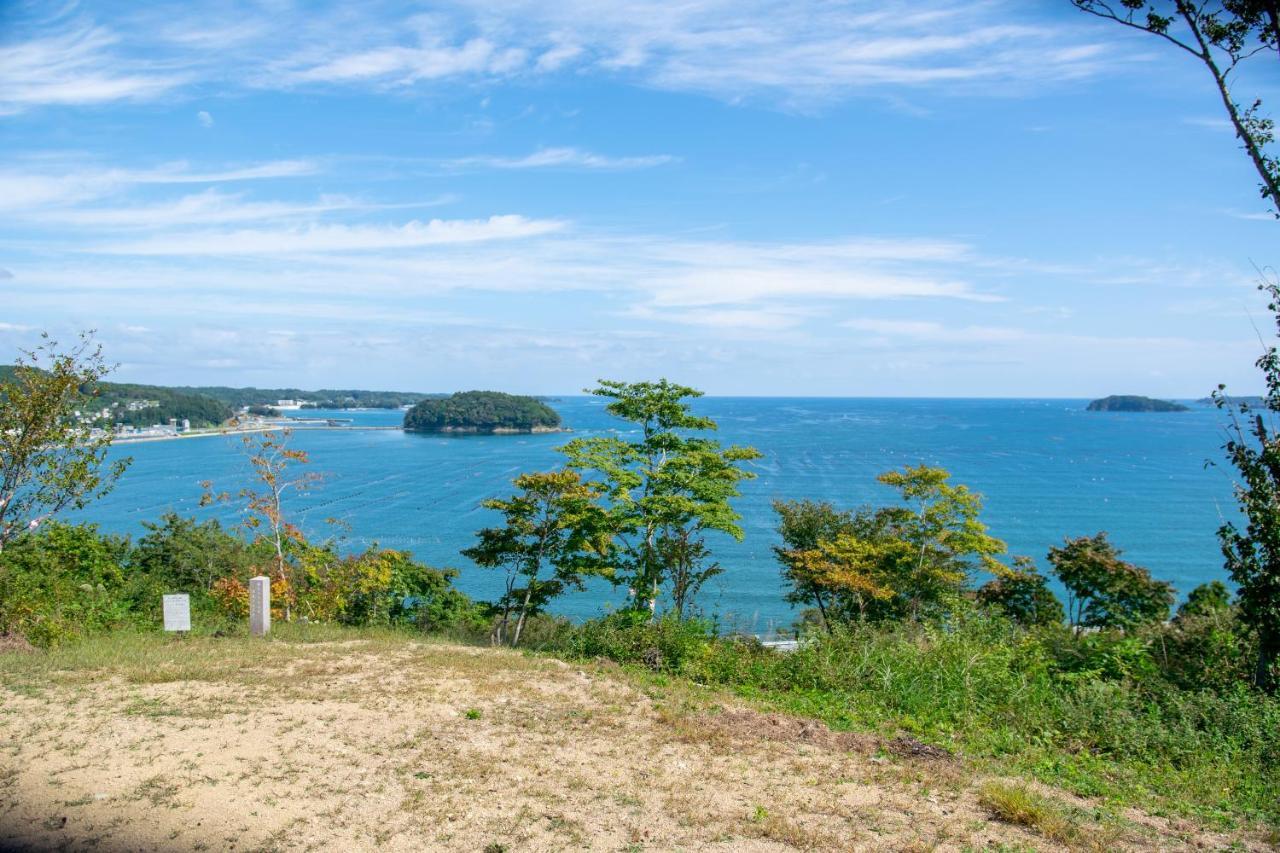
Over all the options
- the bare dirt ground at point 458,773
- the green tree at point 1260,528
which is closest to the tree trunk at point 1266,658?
the green tree at point 1260,528

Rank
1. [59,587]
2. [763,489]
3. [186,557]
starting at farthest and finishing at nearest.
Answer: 1. [763,489]
2. [186,557]
3. [59,587]

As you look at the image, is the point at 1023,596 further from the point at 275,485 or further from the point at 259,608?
the point at 259,608

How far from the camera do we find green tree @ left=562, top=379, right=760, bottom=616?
14.3 m

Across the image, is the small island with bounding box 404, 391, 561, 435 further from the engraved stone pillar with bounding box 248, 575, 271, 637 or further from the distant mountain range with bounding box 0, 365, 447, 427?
the engraved stone pillar with bounding box 248, 575, 271, 637

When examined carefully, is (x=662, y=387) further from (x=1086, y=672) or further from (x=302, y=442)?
(x=302, y=442)

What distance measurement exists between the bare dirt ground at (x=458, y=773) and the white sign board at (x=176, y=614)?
200cm

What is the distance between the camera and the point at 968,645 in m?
8.38

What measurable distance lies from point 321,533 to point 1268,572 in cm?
3660

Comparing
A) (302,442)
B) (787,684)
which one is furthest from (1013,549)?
(302,442)

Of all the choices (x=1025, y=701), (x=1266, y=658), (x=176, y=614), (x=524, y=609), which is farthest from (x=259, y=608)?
(x=1266, y=658)

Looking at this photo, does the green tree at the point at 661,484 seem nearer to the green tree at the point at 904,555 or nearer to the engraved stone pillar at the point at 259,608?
the green tree at the point at 904,555

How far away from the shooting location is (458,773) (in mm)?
5531

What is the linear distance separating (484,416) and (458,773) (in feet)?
336

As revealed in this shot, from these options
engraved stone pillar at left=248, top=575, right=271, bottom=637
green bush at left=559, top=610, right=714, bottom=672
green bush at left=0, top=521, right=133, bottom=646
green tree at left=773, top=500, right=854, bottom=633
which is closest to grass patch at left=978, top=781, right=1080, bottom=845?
green bush at left=559, top=610, right=714, bottom=672
